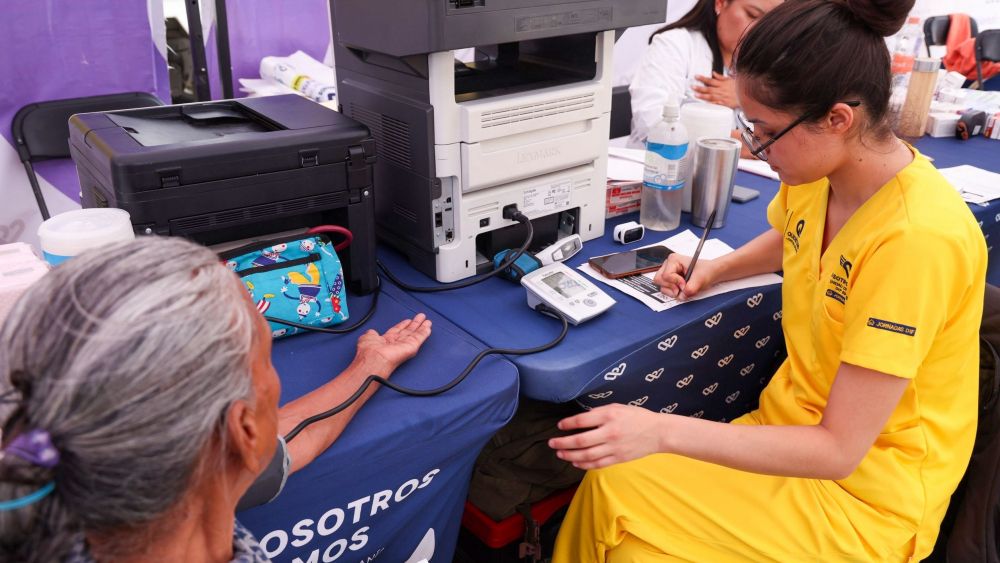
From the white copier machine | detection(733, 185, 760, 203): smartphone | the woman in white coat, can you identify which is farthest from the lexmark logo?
the woman in white coat

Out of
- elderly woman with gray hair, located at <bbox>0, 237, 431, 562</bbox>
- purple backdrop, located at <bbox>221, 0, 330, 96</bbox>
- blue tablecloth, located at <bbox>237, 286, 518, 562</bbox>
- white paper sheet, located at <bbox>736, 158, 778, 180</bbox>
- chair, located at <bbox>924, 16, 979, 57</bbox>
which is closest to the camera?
elderly woman with gray hair, located at <bbox>0, 237, 431, 562</bbox>

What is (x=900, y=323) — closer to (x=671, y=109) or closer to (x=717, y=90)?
(x=671, y=109)

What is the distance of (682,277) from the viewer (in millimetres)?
1321

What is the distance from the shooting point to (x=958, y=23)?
13.0ft

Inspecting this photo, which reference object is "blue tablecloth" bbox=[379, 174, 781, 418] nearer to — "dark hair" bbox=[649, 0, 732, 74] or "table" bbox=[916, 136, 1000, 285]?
"table" bbox=[916, 136, 1000, 285]

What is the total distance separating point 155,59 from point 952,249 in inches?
85.8

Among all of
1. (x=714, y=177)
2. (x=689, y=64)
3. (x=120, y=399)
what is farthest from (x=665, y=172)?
(x=120, y=399)

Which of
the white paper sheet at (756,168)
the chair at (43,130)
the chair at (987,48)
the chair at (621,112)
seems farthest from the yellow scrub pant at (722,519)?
the chair at (987,48)

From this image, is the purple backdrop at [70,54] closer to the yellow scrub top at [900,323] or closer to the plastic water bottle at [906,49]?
the yellow scrub top at [900,323]

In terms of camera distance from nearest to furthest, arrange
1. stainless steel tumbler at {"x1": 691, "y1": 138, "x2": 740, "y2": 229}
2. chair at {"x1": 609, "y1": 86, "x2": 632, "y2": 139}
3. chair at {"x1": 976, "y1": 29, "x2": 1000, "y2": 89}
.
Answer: stainless steel tumbler at {"x1": 691, "y1": 138, "x2": 740, "y2": 229} → chair at {"x1": 609, "y1": 86, "x2": 632, "y2": 139} → chair at {"x1": 976, "y1": 29, "x2": 1000, "y2": 89}

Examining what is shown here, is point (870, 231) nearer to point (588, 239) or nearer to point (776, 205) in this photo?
point (776, 205)

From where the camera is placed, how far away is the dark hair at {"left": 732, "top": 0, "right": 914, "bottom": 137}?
96cm

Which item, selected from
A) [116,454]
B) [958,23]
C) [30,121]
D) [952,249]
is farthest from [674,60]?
[958,23]

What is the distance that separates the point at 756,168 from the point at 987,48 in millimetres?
2634
